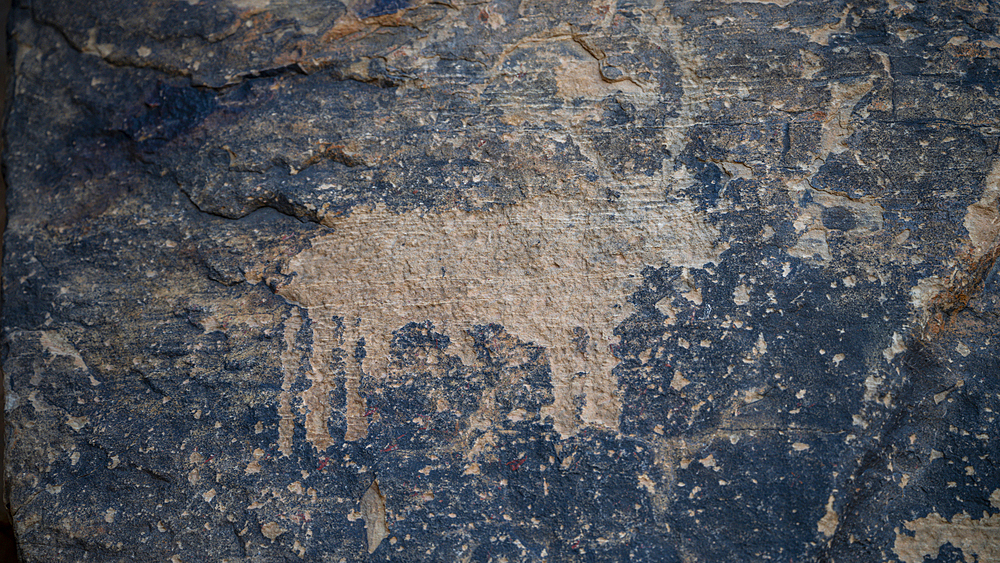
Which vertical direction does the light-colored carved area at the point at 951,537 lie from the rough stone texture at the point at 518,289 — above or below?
below

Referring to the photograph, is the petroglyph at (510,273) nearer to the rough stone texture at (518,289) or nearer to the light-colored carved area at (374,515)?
the rough stone texture at (518,289)

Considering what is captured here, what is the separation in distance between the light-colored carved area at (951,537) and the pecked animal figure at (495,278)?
67cm

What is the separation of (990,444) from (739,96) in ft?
2.96

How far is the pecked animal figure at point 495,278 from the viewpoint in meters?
1.21

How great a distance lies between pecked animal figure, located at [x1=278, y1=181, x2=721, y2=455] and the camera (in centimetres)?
121

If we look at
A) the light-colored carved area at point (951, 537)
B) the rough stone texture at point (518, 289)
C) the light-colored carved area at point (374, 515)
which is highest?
the rough stone texture at point (518, 289)

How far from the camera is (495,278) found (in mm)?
1248

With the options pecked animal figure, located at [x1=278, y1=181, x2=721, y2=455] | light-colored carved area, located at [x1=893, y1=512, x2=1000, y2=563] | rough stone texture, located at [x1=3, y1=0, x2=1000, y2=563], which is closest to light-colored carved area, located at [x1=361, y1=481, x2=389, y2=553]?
rough stone texture, located at [x1=3, y1=0, x2=1000, y2=563]

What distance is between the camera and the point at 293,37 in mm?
1345

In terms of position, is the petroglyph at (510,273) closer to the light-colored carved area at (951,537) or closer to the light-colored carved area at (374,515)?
the light-colored carved area at (374,515)

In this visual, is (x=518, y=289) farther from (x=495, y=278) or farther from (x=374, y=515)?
(x=374, y=515)

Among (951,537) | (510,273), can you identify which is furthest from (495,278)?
(951,537)

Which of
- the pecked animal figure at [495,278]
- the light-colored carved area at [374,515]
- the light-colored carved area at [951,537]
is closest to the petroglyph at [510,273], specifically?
the pecked animal figure at [495,278]

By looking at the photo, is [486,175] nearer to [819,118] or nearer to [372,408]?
[372,408]
